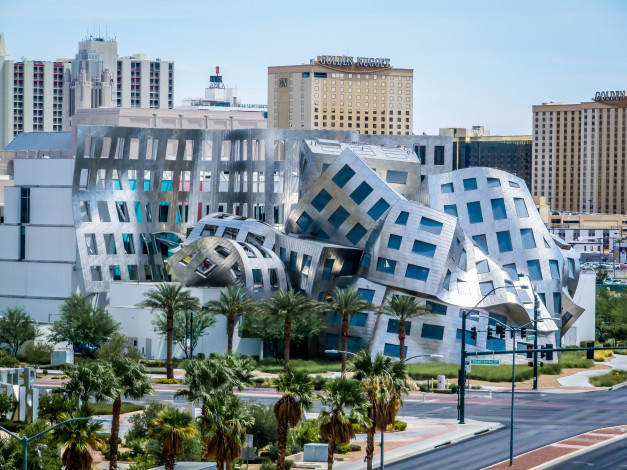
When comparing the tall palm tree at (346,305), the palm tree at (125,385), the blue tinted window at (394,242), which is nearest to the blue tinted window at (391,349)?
the tall palm tree at (346,305)

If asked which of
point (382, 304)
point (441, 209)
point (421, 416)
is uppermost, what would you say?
point (441, 209)

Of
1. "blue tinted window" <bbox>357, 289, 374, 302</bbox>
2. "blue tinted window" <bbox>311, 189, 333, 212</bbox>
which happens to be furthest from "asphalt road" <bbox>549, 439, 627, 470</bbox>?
"blue tinted window" <bbox>311, 189, 333, 212</bbox>

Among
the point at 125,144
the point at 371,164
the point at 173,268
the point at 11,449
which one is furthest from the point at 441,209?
the point at 11,449

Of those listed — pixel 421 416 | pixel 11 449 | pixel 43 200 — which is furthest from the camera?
pixel 43 200

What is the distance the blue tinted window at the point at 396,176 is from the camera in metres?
116

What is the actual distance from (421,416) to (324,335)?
2656 centimetres

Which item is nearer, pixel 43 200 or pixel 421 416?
pixel 421 416

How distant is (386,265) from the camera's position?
102 m

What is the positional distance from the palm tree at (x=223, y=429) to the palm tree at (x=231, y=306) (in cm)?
4254

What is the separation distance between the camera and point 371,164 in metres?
115

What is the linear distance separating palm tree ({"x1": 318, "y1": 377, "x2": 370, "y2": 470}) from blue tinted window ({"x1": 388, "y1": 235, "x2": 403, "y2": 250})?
4669cm

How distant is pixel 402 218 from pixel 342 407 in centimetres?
4819

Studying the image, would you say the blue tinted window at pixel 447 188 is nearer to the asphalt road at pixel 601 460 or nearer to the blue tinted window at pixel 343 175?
the blue tinted window at pixel 343 175

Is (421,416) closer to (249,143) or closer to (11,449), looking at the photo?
(11,449)
